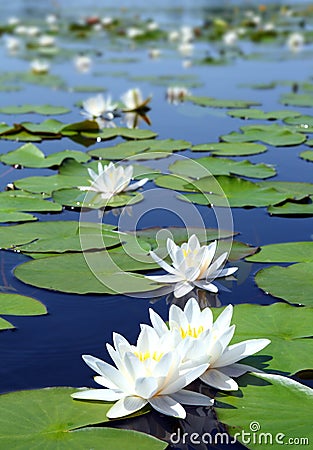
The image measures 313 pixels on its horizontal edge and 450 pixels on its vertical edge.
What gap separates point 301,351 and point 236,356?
18 cm

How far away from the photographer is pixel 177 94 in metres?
4.75

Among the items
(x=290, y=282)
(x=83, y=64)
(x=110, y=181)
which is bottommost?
(x=290, y=282)

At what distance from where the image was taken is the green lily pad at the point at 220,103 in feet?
14.1

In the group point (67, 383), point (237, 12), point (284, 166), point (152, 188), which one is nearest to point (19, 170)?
point (152, 188)

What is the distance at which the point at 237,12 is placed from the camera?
42.2 feet

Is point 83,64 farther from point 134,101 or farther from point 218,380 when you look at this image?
point 218,380

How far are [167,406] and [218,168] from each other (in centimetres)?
176

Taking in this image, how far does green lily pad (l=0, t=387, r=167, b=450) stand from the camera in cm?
102

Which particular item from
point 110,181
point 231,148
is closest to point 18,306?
point 110,181

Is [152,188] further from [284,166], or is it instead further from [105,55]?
[105,55]

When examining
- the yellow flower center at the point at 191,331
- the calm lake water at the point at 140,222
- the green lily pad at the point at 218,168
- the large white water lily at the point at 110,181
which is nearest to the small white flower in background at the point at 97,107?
the calm lake water at the point at 140,222

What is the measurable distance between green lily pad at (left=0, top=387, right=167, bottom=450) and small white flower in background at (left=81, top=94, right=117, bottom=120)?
3.00m

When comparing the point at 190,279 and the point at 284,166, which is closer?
the point at 190,279

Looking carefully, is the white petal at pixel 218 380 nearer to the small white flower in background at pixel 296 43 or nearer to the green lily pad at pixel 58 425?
the green lily pad at pixel 58 425
